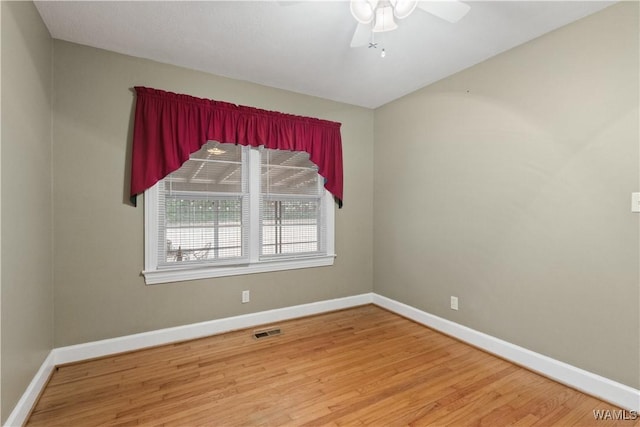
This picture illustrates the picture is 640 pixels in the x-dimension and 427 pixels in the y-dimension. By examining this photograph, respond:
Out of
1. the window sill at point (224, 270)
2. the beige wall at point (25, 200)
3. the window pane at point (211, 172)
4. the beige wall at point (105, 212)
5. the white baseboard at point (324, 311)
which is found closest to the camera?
the beige wall at point (25, 200)

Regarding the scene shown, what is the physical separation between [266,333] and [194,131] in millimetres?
2135

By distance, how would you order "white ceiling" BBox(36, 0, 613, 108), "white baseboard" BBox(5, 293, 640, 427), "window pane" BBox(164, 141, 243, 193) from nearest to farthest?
"white baseboard" BBox(5, 293, 640, 427)
"white ceiling" BBox(36, 0, 613, 108)
"window pane" BBox(164, 141, 243, 193)

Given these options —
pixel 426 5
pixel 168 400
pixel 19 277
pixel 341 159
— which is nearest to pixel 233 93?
pixel 341 159

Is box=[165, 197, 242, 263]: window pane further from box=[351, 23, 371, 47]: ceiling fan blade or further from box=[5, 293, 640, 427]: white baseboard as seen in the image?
box=[351, 23, 371, 47]: ceiling fan blade

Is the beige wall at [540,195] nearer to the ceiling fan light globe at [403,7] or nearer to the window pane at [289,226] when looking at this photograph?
the window pane at [289,226]

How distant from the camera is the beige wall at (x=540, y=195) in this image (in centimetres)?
196

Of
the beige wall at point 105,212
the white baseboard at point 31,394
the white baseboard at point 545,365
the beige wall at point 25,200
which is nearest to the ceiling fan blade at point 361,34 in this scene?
the beige wall at point 105,212

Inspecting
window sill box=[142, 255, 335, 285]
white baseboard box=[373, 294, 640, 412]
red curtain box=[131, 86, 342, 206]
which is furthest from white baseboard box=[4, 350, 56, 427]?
white baseboard box=[373, 294, 640, 412]

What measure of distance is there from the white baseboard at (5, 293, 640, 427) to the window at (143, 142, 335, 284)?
51cm

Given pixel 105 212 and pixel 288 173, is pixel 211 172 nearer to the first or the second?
pixel 288 173

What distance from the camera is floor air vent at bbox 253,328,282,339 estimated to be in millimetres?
2992

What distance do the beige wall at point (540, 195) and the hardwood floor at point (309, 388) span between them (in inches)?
16.7

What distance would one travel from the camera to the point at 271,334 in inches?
120

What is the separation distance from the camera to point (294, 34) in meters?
2.35
